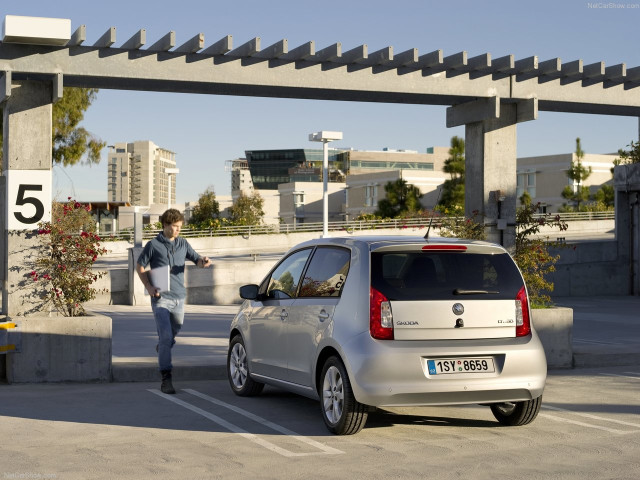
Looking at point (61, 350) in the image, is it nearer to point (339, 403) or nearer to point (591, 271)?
point (339, 403)

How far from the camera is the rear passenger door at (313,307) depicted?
8117mm

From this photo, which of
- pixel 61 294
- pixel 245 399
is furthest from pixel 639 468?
pixel 61 294

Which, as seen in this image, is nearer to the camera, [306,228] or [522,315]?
[522,315]

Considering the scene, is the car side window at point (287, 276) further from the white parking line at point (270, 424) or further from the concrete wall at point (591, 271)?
the concrete wall at point (591, 271)

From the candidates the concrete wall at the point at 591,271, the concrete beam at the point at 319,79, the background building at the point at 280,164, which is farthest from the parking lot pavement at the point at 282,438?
the background building at the point at 280,164

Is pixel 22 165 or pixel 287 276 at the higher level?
pixel 22 165

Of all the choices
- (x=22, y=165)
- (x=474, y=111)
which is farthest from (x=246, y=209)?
(x=22, y=165)

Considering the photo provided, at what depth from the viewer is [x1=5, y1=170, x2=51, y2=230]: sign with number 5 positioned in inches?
447

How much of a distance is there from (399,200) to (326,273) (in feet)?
239

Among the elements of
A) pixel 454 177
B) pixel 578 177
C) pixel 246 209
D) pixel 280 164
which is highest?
pixel 280 164

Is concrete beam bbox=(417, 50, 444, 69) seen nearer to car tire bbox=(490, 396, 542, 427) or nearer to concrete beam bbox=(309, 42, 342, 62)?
concrete beam bbox=(309, 42, 342, 62)

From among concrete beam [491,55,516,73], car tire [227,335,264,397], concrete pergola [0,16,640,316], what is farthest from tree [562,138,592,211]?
car tire [227,335,264,397]

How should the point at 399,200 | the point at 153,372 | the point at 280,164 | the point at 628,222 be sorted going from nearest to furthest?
the point at 153,372 → the point at 628,222 → the point at 399,200 → the point at 280,164

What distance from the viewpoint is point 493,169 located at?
14.9m
